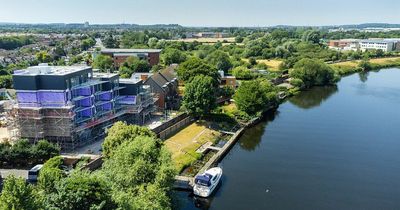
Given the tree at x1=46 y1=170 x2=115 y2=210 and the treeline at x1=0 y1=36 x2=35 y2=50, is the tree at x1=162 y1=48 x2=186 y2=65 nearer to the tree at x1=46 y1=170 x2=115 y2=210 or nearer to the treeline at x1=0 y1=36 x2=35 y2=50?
the tree at x1=46 y1=170 x2=115 y2=210

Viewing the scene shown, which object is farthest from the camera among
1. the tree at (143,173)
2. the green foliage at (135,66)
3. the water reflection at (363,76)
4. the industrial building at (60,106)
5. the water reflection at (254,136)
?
the water reflection at (363,76)

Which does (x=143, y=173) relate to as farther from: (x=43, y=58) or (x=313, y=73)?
(x=43, y=58)

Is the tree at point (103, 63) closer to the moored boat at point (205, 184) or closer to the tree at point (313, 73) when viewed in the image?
the tree at point (313, 73)

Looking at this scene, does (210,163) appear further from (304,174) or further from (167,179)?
(167,179)

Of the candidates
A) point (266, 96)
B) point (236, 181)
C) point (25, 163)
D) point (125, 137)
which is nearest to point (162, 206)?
point (125, 137)

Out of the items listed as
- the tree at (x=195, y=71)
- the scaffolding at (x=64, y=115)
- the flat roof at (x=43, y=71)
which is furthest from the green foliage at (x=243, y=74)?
the flat roof at (x=43, y=71)

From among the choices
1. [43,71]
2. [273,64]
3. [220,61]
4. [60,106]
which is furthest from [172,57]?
[60,106]
